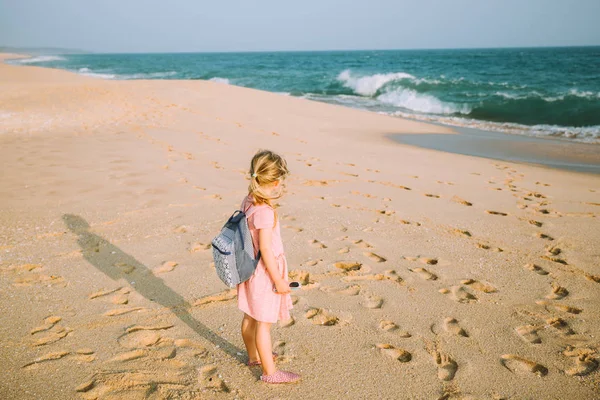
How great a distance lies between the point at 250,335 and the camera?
2.39 metres

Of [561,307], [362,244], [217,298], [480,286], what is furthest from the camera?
[362,244]

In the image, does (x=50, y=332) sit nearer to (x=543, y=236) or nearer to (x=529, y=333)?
(x=529, y=333)

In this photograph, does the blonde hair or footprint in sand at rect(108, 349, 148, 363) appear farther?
footprint in sand at rect(108, 349, 148, 363)

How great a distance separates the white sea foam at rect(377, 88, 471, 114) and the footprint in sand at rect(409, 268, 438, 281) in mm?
15051

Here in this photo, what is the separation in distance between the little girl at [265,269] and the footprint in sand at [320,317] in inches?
22.6

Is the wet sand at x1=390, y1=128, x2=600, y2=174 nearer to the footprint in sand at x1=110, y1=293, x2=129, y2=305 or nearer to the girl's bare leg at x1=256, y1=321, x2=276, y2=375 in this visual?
the girl's bare leg at x1=256, y1=321, x2=276, y2=375

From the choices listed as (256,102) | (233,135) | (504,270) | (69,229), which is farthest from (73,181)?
(256,102)

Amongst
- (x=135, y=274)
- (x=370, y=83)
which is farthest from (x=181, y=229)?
(x=370, y=83)

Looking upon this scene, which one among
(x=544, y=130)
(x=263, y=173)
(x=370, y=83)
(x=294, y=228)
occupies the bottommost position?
(x=294, y=228)

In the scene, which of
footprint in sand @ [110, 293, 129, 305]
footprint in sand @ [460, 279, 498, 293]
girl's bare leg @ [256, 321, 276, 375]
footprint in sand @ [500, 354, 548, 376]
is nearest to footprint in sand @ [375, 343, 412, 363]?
footprint in sand @ [500, 354, 548, 376]

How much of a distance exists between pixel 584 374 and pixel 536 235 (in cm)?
219

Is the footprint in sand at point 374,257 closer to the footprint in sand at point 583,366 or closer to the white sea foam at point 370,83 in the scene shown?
the footprint in sand at point 583,366

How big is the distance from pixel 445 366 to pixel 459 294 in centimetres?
91

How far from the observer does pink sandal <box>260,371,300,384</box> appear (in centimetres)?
225
